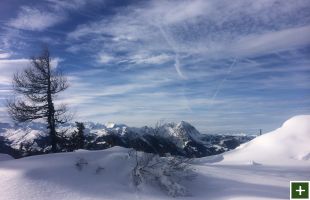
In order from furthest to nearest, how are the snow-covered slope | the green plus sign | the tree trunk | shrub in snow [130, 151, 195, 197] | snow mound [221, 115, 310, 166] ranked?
snow mound [221, 115, 310, 166]
the tree trunk
shrub in snow [130, 151, 195, 197]
the snow-covered slope
the green plus sign

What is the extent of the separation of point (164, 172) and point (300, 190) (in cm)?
563

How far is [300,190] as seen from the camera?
13.1 m

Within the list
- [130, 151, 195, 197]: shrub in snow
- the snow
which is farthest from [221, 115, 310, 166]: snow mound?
[130, 151, 195, 197]: shrub in snow

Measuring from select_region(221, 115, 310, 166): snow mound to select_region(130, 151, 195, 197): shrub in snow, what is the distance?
434 inches

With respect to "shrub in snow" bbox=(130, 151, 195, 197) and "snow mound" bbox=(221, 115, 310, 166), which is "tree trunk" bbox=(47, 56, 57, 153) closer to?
"shrub in snow" bbox=(130, 151, 195, 197)

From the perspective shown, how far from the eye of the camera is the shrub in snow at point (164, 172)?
50.1 feet

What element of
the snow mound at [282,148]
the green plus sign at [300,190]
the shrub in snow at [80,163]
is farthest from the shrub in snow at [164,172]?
the snow mound at [282,148]

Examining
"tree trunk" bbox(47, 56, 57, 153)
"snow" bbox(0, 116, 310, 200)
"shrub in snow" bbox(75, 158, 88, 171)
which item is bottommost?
"snow" bbox(0, 116, 310, 200)

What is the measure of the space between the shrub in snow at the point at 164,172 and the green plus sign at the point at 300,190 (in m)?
4.26

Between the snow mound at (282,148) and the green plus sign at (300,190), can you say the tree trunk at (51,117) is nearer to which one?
the snow mound at (282,148)

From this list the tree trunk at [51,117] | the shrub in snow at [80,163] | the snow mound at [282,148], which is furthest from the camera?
the snow mound at [282,148]

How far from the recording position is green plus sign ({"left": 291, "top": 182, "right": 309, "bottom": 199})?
12855mm

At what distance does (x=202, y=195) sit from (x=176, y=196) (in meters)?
1.21

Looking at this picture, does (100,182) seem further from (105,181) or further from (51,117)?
(51,117)
